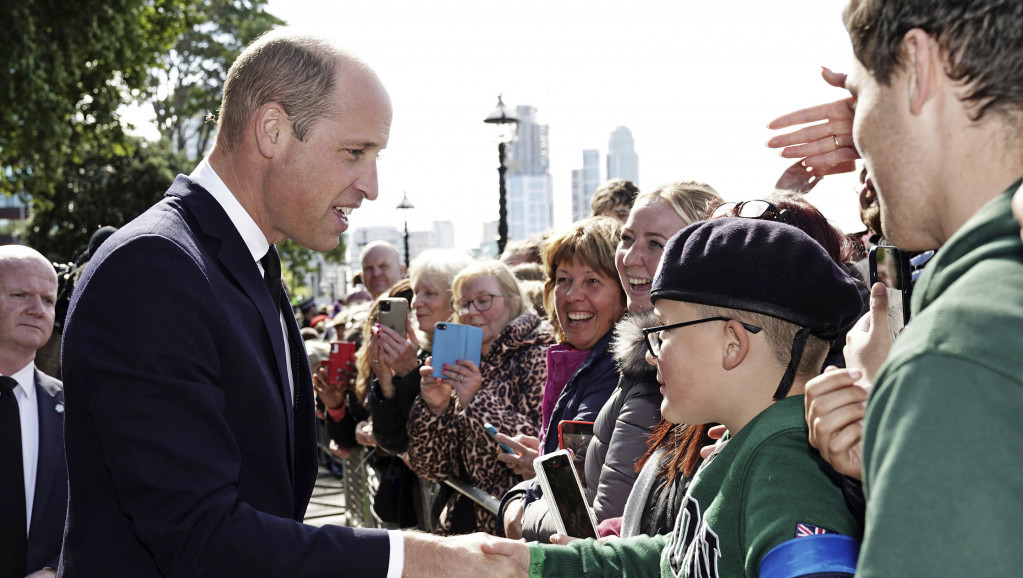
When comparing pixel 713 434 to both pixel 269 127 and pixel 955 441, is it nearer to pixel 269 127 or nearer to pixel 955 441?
Result: pixel 955 441

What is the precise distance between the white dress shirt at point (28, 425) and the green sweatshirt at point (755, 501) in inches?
120

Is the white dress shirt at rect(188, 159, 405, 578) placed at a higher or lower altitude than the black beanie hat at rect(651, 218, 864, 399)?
higher

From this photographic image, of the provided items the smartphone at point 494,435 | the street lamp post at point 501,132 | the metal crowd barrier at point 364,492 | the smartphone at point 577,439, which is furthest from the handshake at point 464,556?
the street lamp post at point 501,132

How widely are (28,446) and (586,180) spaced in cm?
13975

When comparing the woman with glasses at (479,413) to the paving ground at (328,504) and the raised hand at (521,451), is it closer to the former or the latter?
the raised hand at (521,451)

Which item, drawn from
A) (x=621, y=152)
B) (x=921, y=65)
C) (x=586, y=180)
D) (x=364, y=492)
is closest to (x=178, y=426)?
(x=921, y=65)

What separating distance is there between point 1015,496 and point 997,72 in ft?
1.82

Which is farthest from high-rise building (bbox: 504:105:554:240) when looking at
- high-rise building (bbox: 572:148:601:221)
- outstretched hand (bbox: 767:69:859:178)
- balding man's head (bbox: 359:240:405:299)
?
outstretched hand (bbox: 767:69:859:178)

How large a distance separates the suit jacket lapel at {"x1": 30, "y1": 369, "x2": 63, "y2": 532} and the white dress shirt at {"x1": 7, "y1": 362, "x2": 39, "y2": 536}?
0.03m

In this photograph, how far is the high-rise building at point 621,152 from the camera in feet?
438

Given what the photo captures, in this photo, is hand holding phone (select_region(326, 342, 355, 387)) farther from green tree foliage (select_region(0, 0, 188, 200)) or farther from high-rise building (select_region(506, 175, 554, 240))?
high-rise building (select_region(506, 175, 554, 240))

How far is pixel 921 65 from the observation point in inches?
47.6

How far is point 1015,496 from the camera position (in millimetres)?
966

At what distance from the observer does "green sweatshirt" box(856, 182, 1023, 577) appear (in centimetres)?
97
